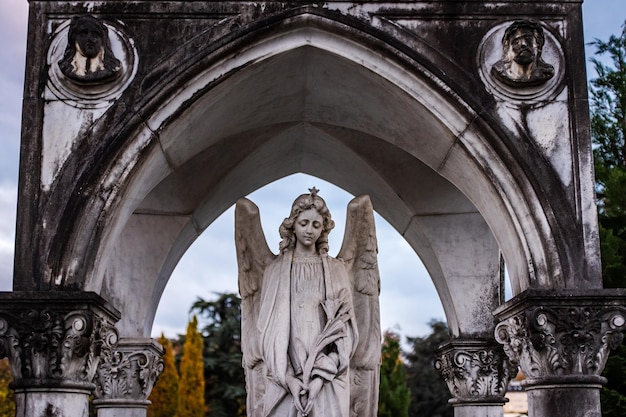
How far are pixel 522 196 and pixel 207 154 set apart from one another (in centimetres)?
392

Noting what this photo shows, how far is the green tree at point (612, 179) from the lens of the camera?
12758mm

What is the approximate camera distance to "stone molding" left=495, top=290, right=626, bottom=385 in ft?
23.0

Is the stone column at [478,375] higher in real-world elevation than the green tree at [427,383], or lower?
lower

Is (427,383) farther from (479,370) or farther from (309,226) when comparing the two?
(309,226)

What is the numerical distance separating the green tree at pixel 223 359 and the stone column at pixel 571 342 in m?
21.6

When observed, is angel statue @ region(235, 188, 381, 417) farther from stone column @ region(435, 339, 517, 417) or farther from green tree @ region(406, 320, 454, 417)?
green tree @ region(406, 320, 454, 417)

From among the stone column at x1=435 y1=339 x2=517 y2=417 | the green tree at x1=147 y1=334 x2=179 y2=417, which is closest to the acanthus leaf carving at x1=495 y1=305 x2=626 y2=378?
the stone column at x1=435 y1=339 x2=517 y2=417

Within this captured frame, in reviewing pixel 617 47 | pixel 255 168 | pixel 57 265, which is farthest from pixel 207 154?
pixel 617 47

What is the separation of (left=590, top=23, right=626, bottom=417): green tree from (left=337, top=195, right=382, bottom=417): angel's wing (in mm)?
5152

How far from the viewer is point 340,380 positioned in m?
7.86

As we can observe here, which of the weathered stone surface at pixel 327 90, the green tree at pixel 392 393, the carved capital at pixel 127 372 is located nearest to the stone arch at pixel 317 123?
the weathered stone surface at pixel 327 90

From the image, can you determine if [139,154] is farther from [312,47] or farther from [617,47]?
[617,47]

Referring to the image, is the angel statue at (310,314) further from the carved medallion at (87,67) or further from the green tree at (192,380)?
the green tree at (192,380)

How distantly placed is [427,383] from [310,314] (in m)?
26.0
